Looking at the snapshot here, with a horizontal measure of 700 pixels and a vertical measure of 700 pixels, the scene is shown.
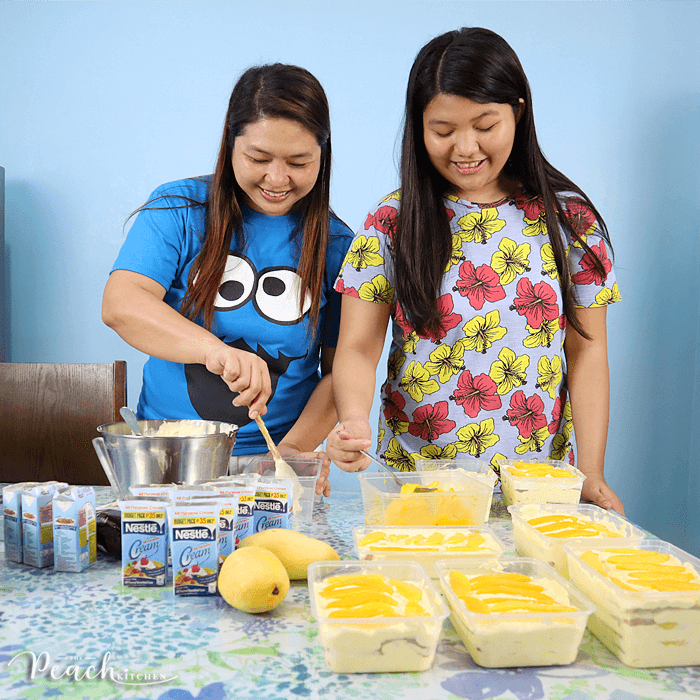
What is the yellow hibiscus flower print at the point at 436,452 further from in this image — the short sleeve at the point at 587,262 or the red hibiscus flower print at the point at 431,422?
the short sleeve at the point at 587,262

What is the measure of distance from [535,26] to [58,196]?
7.09 feet

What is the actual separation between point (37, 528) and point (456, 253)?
0.95 meters

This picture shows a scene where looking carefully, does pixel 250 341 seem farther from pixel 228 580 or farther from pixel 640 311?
pixel 640 311

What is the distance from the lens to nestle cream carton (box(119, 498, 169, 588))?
2.61 ft

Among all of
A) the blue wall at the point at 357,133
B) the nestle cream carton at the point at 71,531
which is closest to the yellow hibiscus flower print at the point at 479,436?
the nestle cream carton at the point at 71,531

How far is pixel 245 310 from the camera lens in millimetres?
A: 1456

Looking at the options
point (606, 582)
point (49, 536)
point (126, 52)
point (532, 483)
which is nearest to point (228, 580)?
point (49, 536)

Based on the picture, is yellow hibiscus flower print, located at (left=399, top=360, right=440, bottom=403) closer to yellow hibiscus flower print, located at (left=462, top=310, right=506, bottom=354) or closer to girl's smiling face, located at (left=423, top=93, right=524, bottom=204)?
yellow hibiscus flower print, located at (left=462, top=310, right=506, bottom=354)

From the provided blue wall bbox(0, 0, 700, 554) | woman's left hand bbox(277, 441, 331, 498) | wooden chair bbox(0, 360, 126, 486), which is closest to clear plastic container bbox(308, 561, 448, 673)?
woman's left hand bbox(277, 441, 331, 498)

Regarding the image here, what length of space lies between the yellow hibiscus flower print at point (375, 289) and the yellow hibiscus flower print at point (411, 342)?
4.0 inches

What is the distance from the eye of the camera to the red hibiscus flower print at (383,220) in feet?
4.65

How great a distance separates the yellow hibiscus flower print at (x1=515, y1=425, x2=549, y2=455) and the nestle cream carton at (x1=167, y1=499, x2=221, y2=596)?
788 mm

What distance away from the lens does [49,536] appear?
34.3 inches

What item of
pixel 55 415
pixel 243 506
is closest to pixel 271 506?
pixel 243 506
